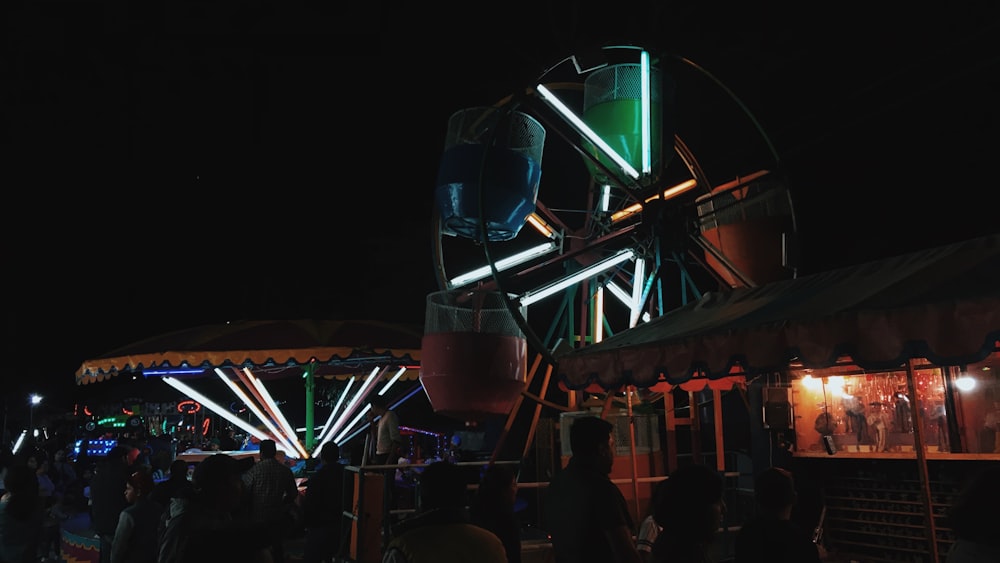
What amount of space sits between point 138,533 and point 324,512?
2989mm

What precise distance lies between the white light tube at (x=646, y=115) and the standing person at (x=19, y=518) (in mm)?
7005

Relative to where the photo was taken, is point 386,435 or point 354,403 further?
point 354,403

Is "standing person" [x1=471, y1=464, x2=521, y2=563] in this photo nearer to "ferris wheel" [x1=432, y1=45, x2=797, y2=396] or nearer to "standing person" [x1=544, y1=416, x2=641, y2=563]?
"standing person" [x1=544, y1=416, x2=641, y2=563]

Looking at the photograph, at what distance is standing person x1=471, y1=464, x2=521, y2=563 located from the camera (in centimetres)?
461

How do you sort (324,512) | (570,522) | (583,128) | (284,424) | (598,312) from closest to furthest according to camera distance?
(570,522) → (324,512) → (583,128) → (598,312) → (284,424)

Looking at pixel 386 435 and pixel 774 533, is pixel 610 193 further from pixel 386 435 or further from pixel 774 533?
pixel 774 533

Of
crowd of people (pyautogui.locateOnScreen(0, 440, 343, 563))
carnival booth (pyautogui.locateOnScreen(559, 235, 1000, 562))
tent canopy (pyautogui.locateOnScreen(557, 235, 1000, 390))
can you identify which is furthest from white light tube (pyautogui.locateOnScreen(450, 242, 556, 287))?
tent canopy (pyautogui.locateOnScreen(557, 235, 1000, 390))

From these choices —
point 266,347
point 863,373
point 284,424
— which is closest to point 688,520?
point 863,373

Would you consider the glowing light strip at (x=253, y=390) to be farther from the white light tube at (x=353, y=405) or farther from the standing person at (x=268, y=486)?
the standing person at (x=268, y=486)

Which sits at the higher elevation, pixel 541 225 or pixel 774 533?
pixel 541 225

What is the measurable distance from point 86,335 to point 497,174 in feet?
136

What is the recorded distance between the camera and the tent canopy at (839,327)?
423 centimetres

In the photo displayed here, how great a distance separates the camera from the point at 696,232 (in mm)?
8500

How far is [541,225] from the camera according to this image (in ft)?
33.4
